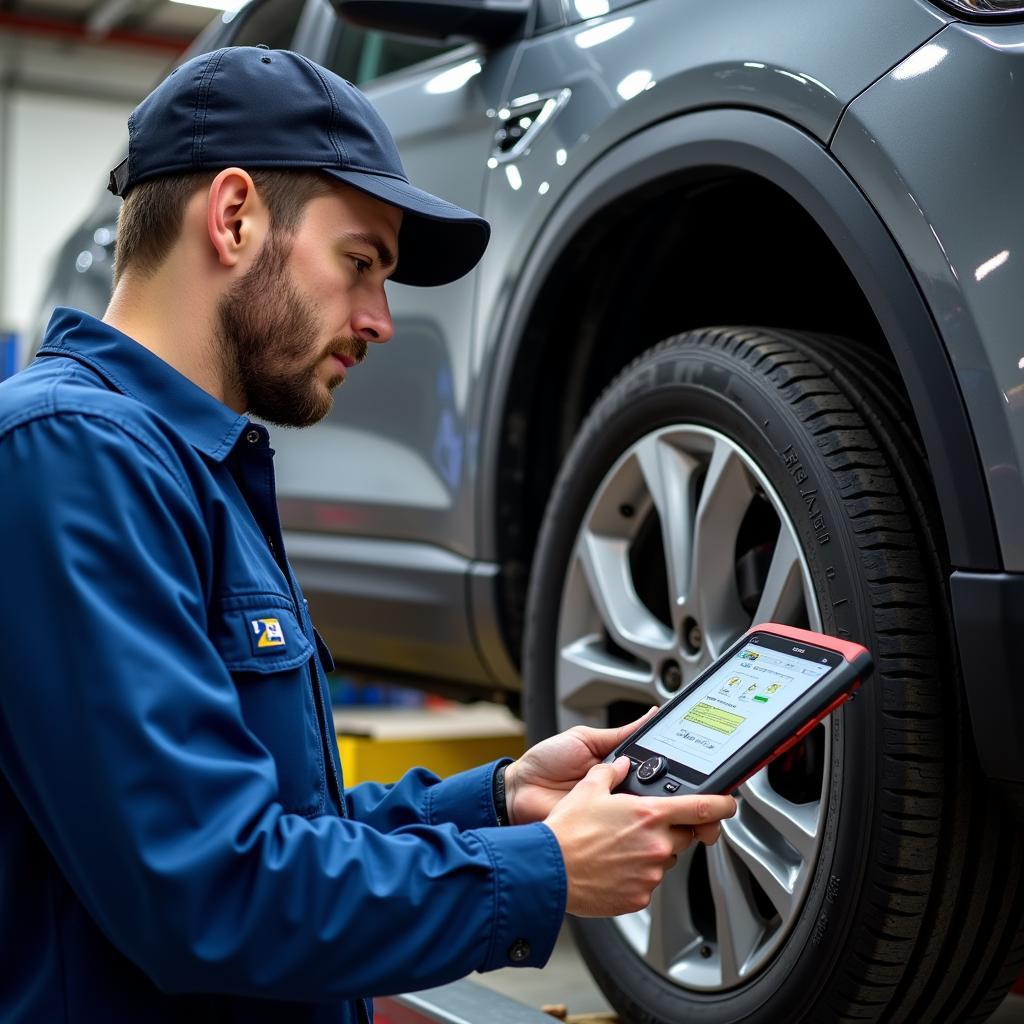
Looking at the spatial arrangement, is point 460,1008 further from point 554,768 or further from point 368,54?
point 368,54

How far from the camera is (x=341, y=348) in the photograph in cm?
108

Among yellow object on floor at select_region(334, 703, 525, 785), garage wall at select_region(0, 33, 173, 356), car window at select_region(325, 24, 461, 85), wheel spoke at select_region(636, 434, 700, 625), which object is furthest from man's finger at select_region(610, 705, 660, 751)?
garage wall at select_region(0, 33, 173, 356)

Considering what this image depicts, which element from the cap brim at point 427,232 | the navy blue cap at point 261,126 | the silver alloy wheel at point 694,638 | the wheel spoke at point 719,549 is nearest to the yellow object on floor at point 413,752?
the silver alloy wheel at point 694,638

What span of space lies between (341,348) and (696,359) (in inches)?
22.0

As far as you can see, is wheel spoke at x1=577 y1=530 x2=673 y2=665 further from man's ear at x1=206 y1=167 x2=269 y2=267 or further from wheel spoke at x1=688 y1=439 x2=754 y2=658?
man's ear at x1=206 y1=167 x2=269 y2=267

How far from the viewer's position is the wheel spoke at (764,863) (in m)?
1.34

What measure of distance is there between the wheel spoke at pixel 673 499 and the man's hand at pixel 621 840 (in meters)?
0.56

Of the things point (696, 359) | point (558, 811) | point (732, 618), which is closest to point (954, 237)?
point (696, 359)

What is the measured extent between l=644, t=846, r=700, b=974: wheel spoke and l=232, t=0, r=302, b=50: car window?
206 centimetres

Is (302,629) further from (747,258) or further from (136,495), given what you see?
(747,258)

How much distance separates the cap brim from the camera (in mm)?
1045

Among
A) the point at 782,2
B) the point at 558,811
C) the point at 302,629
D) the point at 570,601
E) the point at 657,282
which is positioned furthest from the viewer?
the point at 657,282

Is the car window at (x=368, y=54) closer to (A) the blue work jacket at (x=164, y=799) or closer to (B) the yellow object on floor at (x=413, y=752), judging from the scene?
(B) the yellow object on floor at (x=413, y=752)

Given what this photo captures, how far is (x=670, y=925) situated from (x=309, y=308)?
2.79ft
